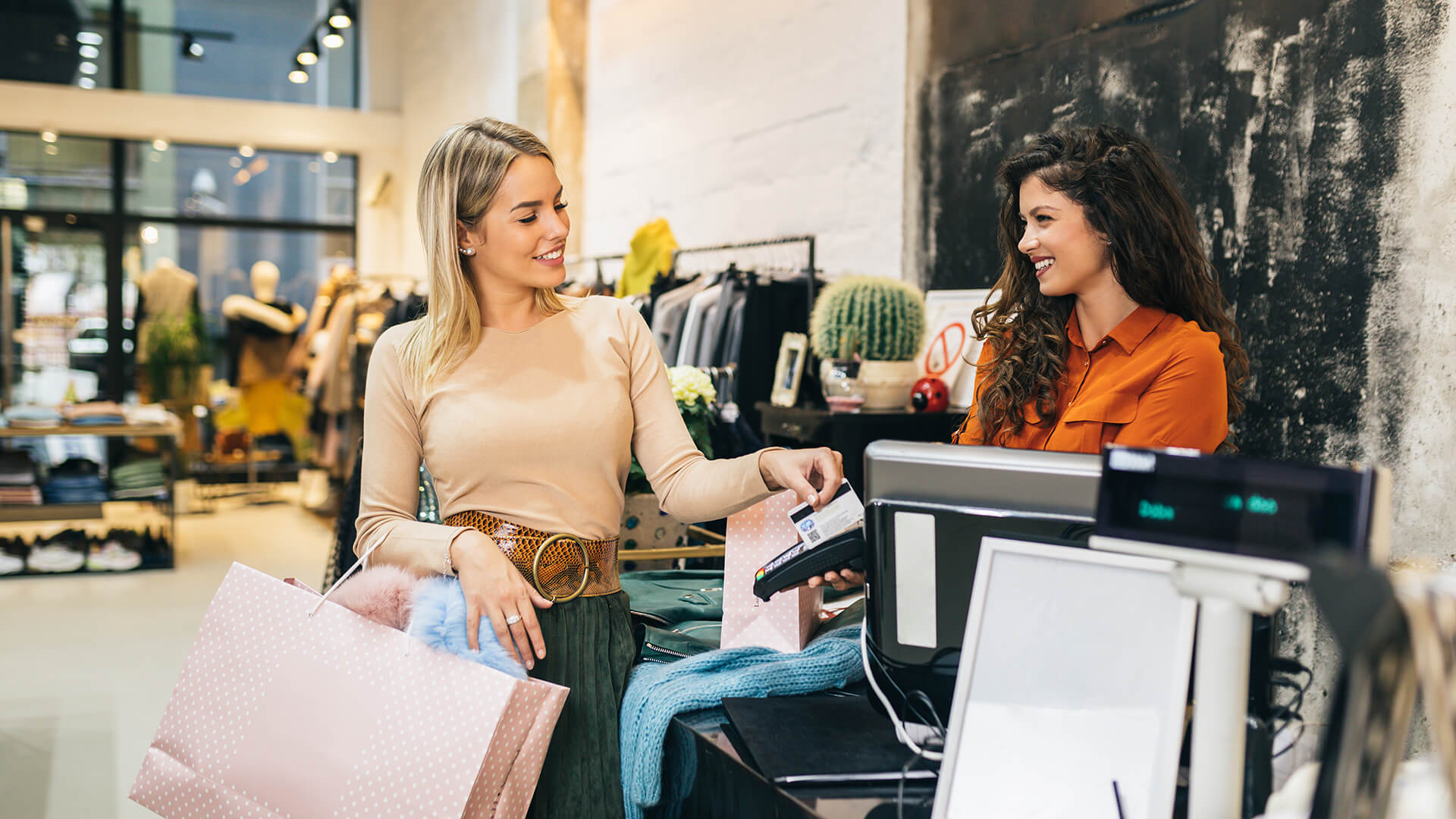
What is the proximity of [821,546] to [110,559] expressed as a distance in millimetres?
5740

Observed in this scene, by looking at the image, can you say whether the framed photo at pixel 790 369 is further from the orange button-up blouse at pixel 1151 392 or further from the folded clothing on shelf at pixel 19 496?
the folded clothing on shelf at pixel 19 496

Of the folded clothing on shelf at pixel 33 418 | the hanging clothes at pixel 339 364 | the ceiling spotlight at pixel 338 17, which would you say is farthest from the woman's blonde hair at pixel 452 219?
the ceiling spotlight at pixel 338 17

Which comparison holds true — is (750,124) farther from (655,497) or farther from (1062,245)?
(1062,245)

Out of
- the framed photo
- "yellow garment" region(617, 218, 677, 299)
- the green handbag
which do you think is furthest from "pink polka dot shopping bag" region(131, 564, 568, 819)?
"yellow garment" region(617, 218, 677, 299)

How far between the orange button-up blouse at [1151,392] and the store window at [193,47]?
8.18 m

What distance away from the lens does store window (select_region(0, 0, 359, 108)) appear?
30.6 ft

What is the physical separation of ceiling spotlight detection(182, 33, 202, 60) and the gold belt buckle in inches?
400

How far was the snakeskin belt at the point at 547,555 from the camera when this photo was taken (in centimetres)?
148

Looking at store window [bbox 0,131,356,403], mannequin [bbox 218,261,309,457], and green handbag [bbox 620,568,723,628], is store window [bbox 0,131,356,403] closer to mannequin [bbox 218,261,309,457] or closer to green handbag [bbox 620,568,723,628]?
mannequin [bbox 218,261,309,457]

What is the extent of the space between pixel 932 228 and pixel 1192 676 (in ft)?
9.73

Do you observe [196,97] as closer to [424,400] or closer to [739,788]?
[424,400]

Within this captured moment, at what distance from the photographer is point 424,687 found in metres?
1.26

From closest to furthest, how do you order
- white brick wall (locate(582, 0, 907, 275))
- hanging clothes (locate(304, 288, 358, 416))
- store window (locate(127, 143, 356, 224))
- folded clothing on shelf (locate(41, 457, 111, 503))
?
white brick wall (locate(582, 0, 907, 275)), folded clothing on shelf (locate(41, 457, 111, 503)), hanging clothes (locate(304, 288, 358, 416)), store window (locate(127, 143, 356, 224))

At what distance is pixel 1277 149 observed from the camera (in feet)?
8.44
